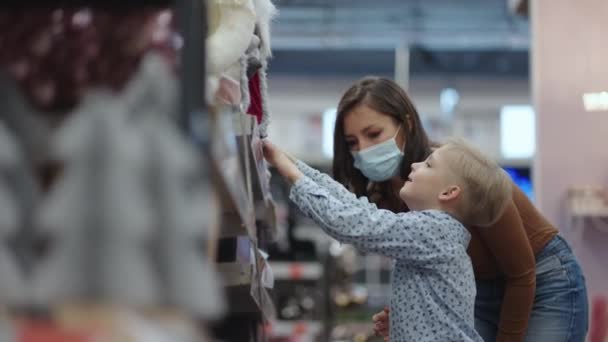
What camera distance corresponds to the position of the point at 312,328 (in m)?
6.81

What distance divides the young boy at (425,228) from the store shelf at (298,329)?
14.6ft

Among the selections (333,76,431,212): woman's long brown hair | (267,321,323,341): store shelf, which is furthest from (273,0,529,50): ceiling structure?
(333,76,431,212): woman's long brown hair

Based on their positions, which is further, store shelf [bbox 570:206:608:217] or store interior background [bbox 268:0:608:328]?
store interior background [bbox 268:0:608:328]

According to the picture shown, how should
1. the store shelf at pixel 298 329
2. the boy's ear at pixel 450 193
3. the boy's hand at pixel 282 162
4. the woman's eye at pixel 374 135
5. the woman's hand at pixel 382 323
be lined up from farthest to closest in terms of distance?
the store shelf at pixel 298 329, the woman's hand at pixel 382 323, the woman's eye at pixel 374 135, the boy's ear at pixel 450 193, the boy's hand at pixel 282 162

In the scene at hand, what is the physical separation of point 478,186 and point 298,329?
4536mm

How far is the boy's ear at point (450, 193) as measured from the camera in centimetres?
241

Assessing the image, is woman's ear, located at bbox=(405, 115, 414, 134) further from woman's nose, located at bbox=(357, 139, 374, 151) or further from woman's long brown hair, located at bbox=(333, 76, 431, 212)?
woman's nose, located at bbox=(357, 139, 374, 151)

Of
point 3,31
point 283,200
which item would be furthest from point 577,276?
point 283,200

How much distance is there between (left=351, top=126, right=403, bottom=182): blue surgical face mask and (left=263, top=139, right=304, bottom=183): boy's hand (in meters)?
0.39

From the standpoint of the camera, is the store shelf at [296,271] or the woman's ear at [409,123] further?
the store shelf at [296,271]

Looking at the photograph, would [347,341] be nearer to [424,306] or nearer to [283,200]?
[283,200]

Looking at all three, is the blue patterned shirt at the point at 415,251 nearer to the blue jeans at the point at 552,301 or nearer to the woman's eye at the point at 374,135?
the woman's eye at the point at 374,135

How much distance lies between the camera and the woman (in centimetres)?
264

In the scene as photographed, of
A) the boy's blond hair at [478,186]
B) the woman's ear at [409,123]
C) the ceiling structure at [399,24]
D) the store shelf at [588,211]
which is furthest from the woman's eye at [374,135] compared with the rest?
the ceiling structure at [399,24]
